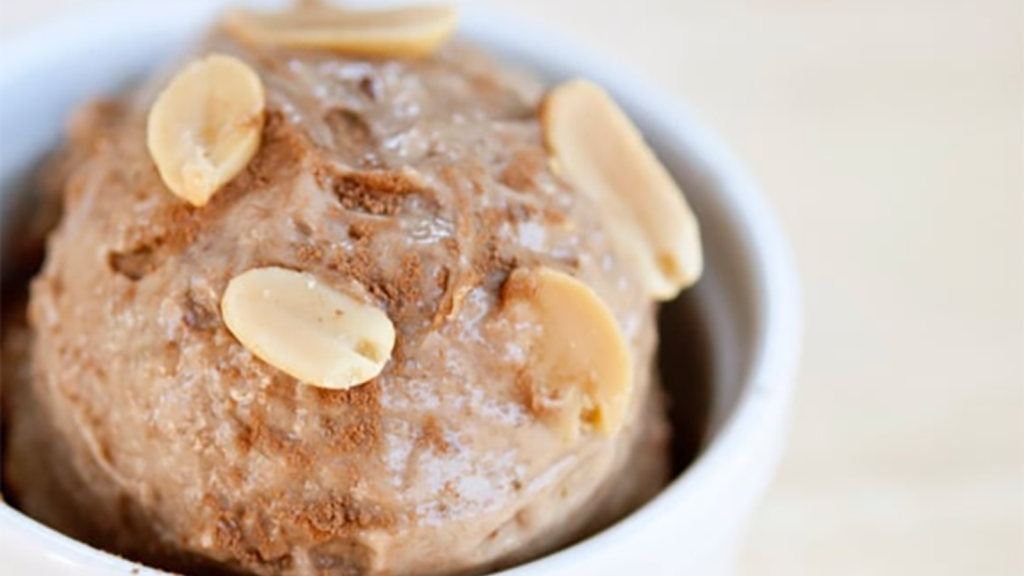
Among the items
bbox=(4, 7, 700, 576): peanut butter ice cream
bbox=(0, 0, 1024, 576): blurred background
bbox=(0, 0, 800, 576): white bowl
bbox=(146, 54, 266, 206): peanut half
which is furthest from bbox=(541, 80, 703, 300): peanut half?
bbox=(0, 0, 1024, 576): blurred background

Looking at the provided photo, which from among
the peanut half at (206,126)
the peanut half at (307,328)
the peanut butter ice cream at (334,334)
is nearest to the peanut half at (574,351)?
the peanut butter ice cream at (334,334)

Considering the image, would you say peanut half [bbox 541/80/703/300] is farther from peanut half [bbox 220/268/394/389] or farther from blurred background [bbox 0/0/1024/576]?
blurred background [bbox 0/0/1024/576]

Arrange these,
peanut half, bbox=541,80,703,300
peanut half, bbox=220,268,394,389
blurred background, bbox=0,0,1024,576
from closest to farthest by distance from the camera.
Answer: peanut half, bbox=220,268,394,389, peanut half, bbox=541,80,703,300, blurred background, bbox=0,0,1024,576

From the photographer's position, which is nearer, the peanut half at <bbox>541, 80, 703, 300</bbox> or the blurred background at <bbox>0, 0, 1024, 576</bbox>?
the peanut half at <bbox>541, 80, 703, 300</bbox>

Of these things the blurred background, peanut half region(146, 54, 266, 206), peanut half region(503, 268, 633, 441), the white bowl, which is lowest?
the blurred background

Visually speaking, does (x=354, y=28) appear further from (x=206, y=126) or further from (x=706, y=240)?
(x=706, y=240)

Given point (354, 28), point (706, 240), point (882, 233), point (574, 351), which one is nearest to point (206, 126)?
point (354, 28)
